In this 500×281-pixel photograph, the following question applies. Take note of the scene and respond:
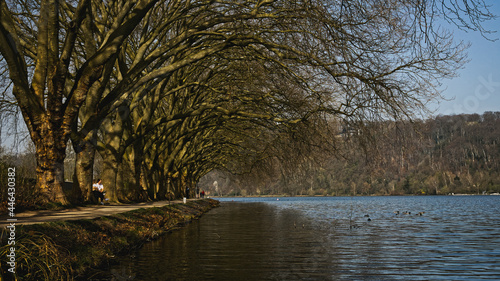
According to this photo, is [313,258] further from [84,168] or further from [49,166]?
[84,168]

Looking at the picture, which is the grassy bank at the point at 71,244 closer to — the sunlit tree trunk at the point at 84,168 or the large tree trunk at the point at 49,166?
the large tree trunk at the point at 49,166

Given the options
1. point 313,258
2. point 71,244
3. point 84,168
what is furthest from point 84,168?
point 313,258

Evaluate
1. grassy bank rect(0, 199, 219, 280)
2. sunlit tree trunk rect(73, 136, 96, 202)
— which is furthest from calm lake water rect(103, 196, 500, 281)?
sunlit tree trunk rect(73, 136, 96, 202)

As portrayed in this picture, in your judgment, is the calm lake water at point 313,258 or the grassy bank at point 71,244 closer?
the grassy bank at point 71,244

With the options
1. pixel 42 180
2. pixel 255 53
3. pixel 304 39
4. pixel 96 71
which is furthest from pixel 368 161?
pixel 42 180

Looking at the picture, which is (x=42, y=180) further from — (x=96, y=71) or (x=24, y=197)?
(x=96, y=71)

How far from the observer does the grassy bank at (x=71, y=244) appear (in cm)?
788

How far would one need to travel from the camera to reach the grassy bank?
7.88 metres

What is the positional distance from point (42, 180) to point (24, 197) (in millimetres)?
853

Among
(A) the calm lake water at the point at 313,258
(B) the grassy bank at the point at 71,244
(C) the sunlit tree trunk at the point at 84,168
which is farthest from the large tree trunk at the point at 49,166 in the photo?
(C) the sunlit tree trunk at the point at 84,168

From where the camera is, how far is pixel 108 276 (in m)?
9.84

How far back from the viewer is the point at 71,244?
10203 millimetres

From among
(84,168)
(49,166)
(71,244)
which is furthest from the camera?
(84,168)

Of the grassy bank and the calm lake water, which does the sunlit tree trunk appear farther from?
the calm lake water
